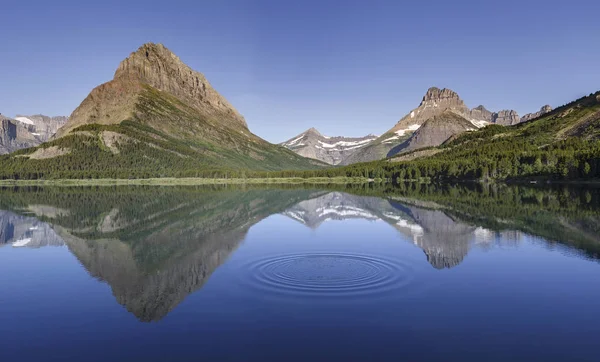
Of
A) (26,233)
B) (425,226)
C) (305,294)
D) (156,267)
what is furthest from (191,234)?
(425,226)

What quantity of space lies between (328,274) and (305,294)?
5676 millimetres

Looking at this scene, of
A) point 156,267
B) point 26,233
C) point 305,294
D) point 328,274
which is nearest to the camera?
point 305,294

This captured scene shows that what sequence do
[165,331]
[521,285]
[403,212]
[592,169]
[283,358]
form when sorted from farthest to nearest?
[592,169]
[403,212]
[521,285]
[165,331]
[283,358]

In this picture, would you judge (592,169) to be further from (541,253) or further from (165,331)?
(165,331)

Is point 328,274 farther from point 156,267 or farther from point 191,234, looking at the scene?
point 191,234

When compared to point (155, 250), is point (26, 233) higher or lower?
higher

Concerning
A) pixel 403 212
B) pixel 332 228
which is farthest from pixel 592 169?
pixel 332 228

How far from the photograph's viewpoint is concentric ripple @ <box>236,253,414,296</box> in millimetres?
29672

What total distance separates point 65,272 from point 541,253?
150 feet

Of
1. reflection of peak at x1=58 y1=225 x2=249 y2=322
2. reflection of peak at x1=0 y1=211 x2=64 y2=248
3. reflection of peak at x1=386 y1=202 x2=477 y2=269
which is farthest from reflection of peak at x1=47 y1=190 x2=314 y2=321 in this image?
reflection of peak at x1=386 y1=202 x2=477 y2=269

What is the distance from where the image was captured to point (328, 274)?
33.7m

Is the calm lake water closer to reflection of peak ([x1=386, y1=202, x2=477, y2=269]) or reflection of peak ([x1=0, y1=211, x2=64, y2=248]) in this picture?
reflection of peak ([x1=386, y1=202, x2=477, y2=269])

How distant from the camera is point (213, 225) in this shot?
66.8 m

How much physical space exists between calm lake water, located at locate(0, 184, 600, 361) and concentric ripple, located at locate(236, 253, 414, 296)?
0.15 meters
